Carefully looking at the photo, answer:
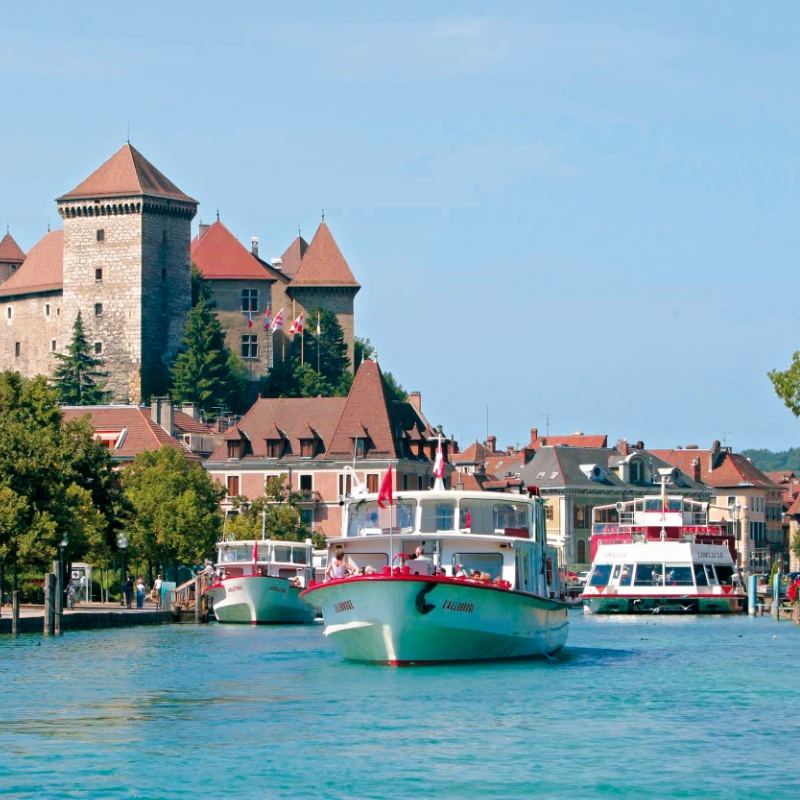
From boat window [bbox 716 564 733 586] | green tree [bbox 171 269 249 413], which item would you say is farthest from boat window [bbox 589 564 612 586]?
green tree [bbox 171 269 249 413]

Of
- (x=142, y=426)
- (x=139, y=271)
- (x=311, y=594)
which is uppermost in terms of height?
(x=139, y=271)

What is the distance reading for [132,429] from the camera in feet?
397

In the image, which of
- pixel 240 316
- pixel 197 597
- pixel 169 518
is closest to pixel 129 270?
pixel 240 316

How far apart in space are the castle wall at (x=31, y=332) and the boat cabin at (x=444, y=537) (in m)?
127

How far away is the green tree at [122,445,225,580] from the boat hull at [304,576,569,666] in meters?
42.3

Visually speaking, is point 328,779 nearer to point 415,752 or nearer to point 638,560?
point 415,752

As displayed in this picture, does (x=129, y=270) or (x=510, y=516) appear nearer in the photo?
(x=510, y=516)

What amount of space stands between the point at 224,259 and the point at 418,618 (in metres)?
137

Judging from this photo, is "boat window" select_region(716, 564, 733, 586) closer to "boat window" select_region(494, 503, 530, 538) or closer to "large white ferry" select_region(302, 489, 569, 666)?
"large white ferry" select_region(302, 489, 569, 666)

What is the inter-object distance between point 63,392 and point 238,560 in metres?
87.9

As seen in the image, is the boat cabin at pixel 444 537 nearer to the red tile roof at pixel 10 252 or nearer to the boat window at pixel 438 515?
the boat window at pixel 438 515

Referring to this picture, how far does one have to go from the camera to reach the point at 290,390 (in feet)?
544

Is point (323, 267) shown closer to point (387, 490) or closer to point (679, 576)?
point (679, 576)

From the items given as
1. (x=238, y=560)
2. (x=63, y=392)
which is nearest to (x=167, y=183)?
(x=63, y=392)
